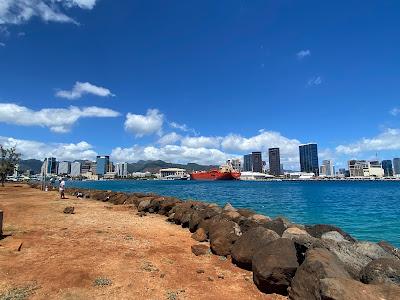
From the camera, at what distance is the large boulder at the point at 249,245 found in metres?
10.7

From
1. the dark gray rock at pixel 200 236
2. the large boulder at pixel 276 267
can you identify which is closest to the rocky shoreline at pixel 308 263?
the large boulder at pixel 276 267

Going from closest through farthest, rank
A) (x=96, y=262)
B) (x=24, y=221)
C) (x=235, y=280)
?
(x=235, y=280)
(x=96, y=262)
(x=24, y=221)

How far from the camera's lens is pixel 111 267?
1007 centimetres

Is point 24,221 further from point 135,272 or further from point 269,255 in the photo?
point 269,255

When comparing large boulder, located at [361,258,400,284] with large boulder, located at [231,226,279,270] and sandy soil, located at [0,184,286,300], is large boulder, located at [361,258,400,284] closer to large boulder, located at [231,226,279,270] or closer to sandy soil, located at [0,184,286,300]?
sandy soil, located at [0,184,286,300]

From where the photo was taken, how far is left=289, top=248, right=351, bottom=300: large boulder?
24.4ft

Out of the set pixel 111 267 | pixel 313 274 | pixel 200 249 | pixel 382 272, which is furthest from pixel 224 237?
pixel 382 272

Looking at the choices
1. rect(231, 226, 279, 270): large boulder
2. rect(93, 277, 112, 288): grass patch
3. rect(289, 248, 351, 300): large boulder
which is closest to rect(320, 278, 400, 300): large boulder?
rect(289, 248, 351, 300): large boulder

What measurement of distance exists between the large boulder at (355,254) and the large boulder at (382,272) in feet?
1.39

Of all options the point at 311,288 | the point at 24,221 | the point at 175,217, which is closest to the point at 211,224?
the point at 175,217

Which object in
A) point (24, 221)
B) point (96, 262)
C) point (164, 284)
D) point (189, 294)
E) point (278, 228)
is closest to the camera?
point (189, 294)

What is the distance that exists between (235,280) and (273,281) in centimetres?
143

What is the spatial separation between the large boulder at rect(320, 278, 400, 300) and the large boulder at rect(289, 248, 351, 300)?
2.12ft

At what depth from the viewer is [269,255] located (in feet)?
30.3
